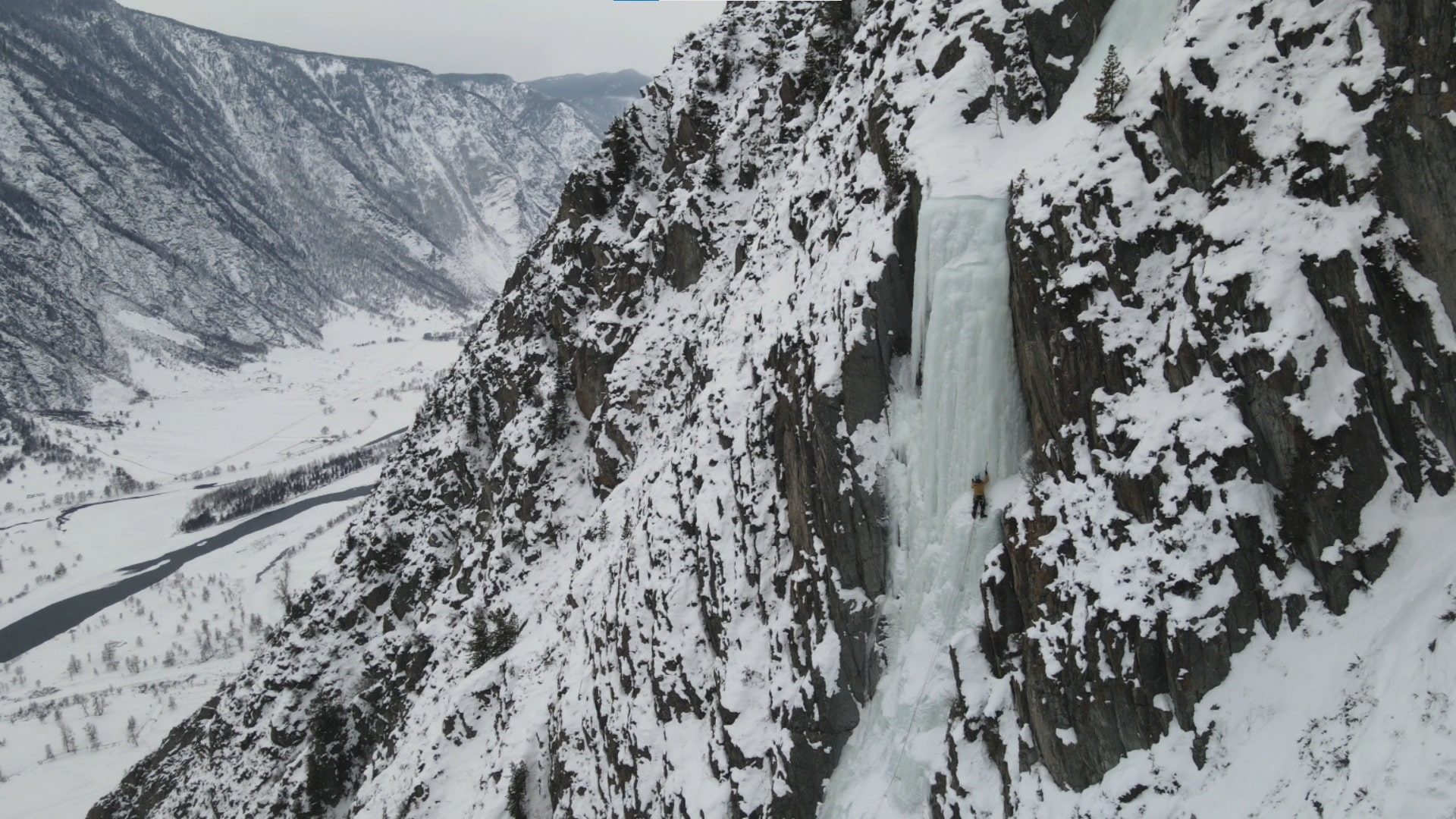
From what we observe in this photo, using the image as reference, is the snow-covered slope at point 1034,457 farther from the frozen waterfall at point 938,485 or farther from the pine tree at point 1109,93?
the pine tree at point 1109,93

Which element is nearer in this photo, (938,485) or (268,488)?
(938,485)

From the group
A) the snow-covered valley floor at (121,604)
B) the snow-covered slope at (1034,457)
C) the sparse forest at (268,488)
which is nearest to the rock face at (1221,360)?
the snow-covered slope at (1034,457)

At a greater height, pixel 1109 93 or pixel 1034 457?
pixel 1109 93

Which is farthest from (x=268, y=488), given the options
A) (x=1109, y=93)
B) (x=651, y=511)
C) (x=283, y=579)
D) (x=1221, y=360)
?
(x=1221, y=360)

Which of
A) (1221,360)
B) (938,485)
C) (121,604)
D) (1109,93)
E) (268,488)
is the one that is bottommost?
(121,604)

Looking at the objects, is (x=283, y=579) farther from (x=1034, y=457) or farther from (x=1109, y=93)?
(x=1109, y=93)

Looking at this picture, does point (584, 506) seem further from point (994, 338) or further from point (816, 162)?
point (994, 338)
